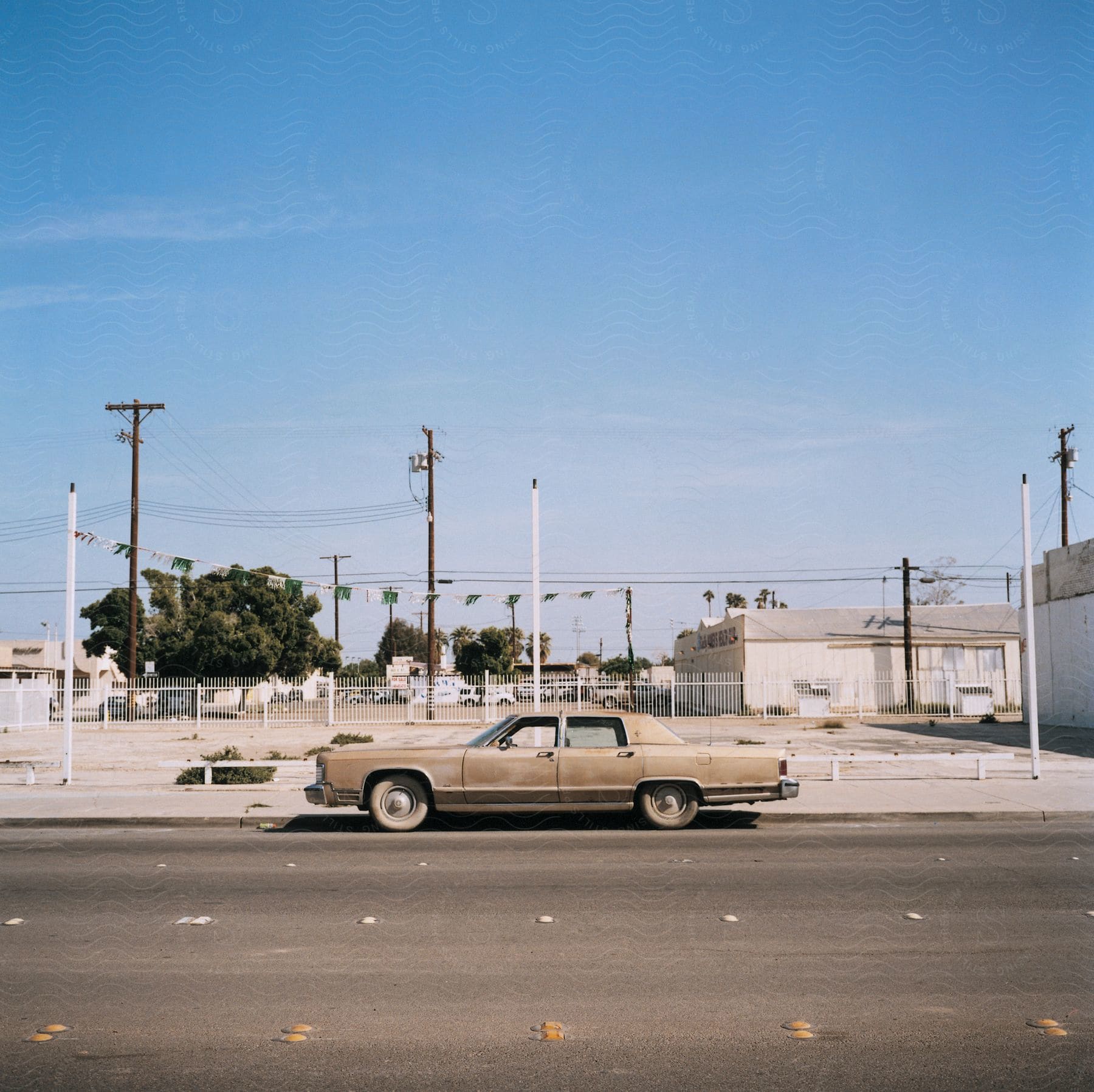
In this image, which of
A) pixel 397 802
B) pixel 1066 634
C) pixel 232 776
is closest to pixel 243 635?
pixel 232 776

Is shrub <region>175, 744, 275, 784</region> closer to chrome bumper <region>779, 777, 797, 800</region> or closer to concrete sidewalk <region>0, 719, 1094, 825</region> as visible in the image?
concrete sidewalk <region>0, 719, 1094, 825</region>

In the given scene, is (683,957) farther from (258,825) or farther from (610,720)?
(258,825)

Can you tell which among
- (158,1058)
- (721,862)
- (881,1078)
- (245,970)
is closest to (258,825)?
(721,862)

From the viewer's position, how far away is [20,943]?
6.93m

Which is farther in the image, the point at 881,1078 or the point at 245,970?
the point at 245,970

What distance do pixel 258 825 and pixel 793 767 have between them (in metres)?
11.3

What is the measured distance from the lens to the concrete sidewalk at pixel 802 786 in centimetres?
1409

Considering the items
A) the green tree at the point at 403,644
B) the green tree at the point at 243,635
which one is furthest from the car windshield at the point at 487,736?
the green tree at the point at 403,644

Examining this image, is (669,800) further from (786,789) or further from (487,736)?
(487,736)

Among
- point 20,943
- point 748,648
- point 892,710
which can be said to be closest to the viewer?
point 20,943

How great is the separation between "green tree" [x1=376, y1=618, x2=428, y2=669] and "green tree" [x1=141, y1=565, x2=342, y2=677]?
52.3 m

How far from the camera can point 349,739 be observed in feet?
101

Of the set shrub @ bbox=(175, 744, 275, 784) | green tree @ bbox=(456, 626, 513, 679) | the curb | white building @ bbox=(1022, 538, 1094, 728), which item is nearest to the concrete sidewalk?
the curb

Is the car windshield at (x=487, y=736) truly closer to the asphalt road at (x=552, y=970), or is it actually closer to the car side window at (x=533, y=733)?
the car side window at (x=533, y=733)
